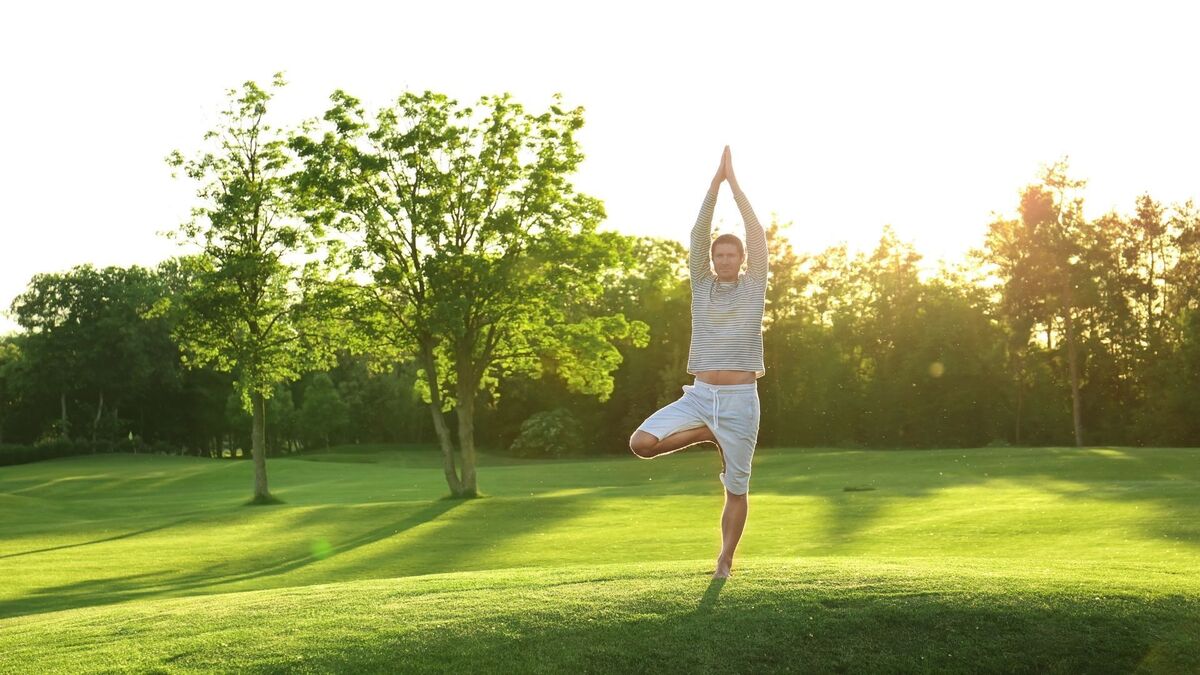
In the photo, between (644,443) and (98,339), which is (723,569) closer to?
(644,443)

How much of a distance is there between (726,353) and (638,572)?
2.80 m

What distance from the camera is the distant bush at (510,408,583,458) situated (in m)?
73.9

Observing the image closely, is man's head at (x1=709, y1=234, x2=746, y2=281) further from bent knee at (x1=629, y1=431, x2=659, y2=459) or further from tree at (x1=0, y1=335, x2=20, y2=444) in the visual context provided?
tree at (x1=0, y1=335, x2=20, y2=444)

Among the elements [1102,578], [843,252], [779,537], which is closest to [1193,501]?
[779,537]

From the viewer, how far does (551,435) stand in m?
73.4

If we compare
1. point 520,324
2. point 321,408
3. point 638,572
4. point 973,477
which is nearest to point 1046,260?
point 973,477

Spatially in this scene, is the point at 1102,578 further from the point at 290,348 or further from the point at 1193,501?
the point at 290,348

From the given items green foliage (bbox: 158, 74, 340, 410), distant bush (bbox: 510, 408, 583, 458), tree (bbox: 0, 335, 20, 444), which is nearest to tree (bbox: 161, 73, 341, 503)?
green foliage (bbox: 158, 74, 340, 410)

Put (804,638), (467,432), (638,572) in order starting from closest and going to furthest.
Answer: (804,638) → (638,572) → (467,432)

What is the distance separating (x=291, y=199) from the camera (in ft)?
124

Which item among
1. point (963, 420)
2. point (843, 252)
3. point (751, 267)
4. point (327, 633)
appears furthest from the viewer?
Answer: point (843, 252)

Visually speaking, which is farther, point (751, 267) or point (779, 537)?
point (779, 537)

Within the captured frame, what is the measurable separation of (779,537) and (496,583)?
13541 mm

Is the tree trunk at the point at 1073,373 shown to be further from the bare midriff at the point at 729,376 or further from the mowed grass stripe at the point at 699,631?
the bare midriff at the point at 729,376
